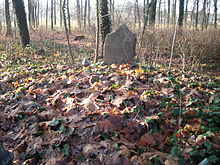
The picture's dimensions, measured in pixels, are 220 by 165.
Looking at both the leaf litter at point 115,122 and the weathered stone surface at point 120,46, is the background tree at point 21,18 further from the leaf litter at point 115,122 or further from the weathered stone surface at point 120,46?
the leaf litter at point 115,122

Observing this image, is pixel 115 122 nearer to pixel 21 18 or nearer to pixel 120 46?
pixel 120 46

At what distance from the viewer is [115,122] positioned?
2957 millimetres

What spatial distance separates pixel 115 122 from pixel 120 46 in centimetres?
397

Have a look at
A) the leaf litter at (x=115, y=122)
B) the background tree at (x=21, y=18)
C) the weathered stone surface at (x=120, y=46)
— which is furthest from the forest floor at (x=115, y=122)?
the background tree at (x=21, y=18)

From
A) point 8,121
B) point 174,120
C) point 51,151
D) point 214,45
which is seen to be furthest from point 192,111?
point 214,45

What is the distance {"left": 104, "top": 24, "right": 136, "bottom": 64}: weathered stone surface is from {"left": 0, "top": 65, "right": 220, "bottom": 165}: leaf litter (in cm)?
211

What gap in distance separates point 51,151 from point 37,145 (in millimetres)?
253

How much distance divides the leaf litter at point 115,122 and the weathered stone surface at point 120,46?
2.11 meters

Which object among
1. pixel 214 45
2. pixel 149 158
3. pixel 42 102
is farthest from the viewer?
pixel 214 45

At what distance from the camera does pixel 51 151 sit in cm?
256

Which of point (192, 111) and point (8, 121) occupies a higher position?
point (192, 111)

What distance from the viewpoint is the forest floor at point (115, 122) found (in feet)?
7.63

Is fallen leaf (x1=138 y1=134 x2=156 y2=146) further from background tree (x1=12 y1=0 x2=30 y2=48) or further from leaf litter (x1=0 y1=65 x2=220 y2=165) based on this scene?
background tree (x1=12 y1=0 x2=30 y2=48)

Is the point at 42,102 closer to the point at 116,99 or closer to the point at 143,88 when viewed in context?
the point at 116,99
